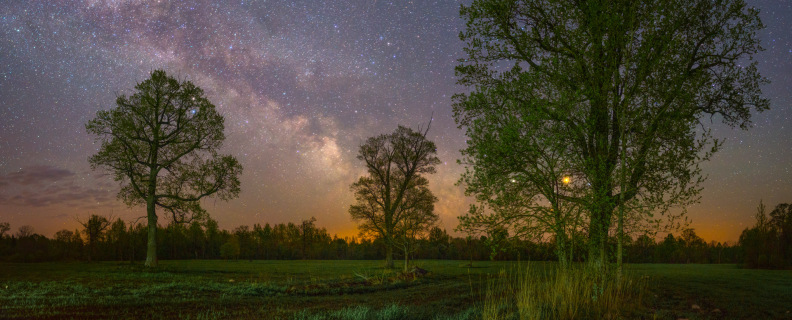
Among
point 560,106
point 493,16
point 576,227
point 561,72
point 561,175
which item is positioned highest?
point 493,16

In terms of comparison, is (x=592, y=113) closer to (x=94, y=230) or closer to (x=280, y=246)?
(x=94, y=230)

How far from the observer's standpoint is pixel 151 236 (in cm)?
2891

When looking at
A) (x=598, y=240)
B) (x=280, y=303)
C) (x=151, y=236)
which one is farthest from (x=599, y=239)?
(x=151, y=236)

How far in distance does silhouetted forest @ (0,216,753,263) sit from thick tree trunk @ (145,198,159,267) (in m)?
1.51

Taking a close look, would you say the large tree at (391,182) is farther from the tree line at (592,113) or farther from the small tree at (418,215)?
the tree line at (592,113)

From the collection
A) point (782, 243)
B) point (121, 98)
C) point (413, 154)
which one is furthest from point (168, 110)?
point (782, 243)

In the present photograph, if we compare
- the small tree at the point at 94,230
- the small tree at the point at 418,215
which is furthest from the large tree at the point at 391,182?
the small tree at the point at 94,230

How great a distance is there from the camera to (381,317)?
31.4 ft

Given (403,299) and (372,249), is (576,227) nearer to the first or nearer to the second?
(403,299)

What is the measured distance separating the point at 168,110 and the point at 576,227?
29.7 meters

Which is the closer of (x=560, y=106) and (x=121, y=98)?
(x=560, y=106)

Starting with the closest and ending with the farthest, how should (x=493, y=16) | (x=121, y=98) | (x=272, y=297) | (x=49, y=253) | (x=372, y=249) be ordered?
(x=493, y=16) → (x=272, y=297) → (x=121, y=98) → (x=49, y=253) → (x=372, y=249)

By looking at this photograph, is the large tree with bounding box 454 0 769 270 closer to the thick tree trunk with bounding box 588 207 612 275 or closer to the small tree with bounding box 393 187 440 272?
the thick tree trunk with bounding box 588 207 612 275

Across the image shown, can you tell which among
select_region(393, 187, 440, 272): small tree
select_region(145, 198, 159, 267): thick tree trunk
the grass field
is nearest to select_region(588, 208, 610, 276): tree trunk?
the grass field
